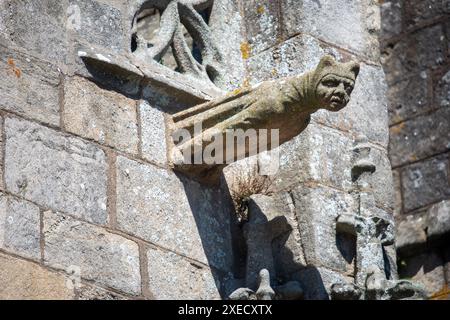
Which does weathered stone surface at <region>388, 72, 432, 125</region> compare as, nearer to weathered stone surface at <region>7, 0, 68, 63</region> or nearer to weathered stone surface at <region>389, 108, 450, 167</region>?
weathered stone surface at <region>389, 108, 450, 167</region>

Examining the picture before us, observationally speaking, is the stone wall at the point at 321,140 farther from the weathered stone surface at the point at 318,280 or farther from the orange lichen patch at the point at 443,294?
the orange lichen patch at the point at 443,294

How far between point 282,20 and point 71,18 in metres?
1.12

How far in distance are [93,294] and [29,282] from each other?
0.30 meters

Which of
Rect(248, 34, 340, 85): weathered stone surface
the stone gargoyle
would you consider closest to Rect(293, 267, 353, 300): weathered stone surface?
the stone gargoyle

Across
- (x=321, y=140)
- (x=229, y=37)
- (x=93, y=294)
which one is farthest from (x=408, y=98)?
(x=93, y=294)

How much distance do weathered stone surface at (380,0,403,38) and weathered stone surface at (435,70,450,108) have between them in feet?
1.70

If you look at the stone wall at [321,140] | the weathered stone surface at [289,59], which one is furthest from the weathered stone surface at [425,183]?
the weathered stone surface at [289,59]

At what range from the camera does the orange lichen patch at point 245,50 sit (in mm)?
8508

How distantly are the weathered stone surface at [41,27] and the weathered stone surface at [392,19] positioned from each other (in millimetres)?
4219

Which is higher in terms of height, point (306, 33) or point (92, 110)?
point (306, 33)

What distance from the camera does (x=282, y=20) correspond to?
8.45 metres

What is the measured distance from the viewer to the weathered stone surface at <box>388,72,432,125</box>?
11312 millimetres
